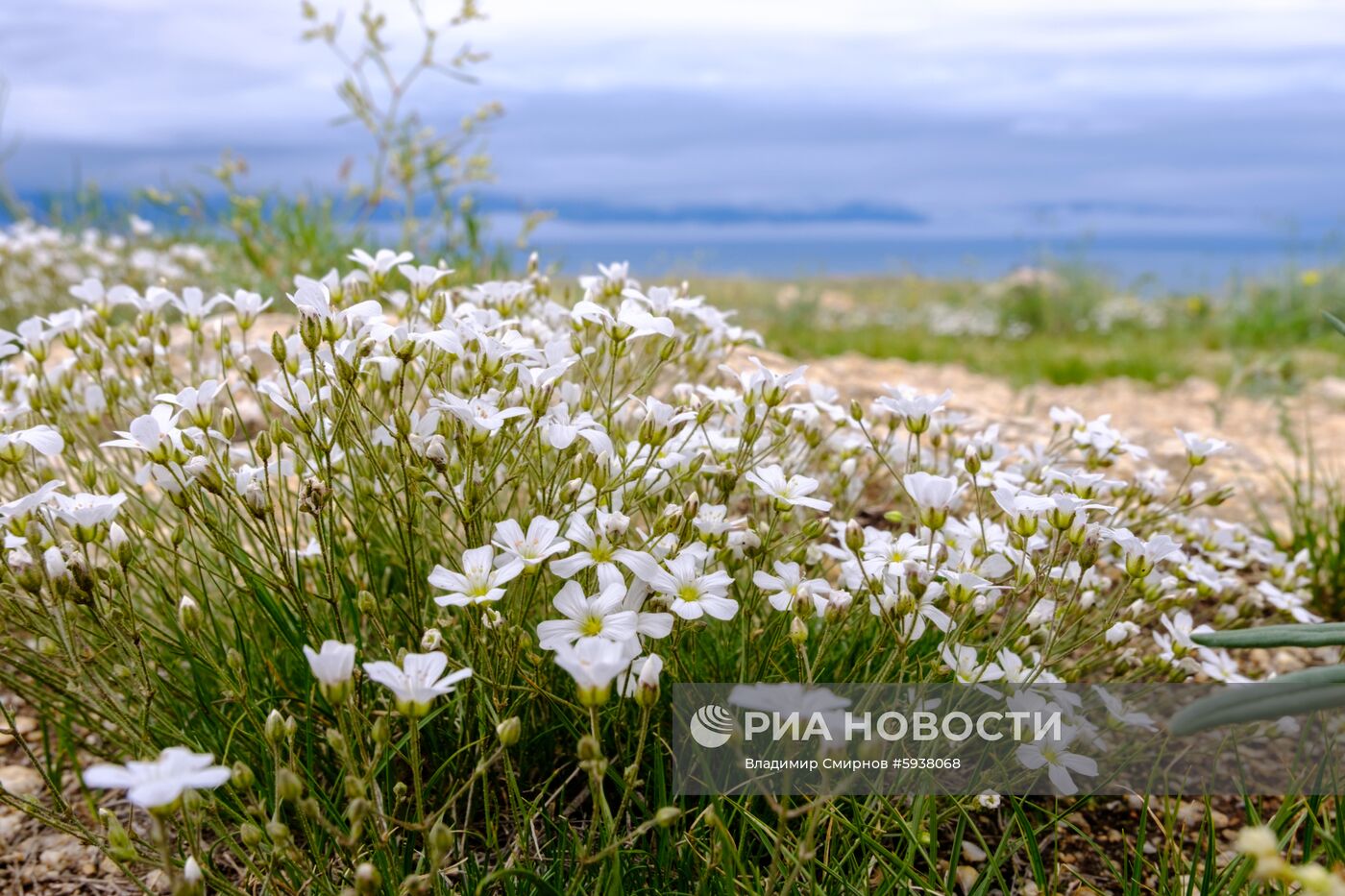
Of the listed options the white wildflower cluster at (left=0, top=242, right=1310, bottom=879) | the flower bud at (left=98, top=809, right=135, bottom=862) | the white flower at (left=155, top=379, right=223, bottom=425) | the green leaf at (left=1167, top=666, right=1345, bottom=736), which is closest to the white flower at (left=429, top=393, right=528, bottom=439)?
the white wildflower cluster at (left=0, top=242, right=1310, bottom=879)

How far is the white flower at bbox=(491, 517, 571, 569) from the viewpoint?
5.54ft

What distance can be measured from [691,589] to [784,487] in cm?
39

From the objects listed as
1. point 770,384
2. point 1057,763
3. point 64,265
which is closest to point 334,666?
point 770,384

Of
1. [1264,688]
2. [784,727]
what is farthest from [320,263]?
[1264,688]

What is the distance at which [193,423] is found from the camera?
6.88ft

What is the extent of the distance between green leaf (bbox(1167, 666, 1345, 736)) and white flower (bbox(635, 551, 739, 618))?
0.65 meters

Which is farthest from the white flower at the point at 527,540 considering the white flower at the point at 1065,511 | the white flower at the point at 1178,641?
the white flower at the point at 1178,641

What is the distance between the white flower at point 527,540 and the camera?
66.4 inches

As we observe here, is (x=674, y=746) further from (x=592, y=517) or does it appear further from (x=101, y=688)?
(x=101, y=688)

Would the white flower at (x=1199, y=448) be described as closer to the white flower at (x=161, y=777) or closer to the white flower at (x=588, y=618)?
the white flower at (x=588, y=618)

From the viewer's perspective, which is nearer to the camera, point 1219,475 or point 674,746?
point 674,746

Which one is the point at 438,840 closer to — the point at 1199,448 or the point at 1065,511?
the point at 1065,511

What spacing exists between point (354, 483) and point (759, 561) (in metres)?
0.85

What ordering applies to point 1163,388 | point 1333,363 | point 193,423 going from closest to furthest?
point 193,423, point 1163,388, point 1333,363
